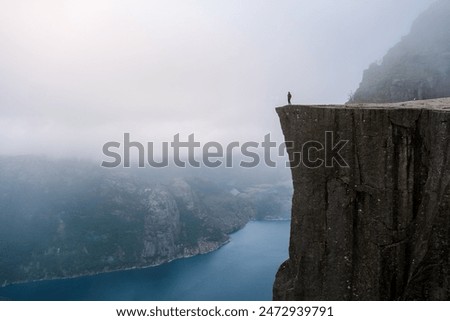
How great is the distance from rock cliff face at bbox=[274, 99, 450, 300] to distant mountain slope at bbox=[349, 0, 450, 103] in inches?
3673

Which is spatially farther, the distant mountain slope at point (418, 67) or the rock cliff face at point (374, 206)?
the distant mountain slope at point (418, 67)

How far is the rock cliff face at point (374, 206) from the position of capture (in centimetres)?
1477

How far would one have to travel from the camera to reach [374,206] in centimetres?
1567

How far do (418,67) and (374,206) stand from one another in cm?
14356

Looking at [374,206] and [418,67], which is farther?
[418,67]

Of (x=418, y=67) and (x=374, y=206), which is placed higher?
(x=418, y=67)

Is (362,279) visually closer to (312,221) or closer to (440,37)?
(312,221)

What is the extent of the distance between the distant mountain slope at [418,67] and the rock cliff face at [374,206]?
93.3 m

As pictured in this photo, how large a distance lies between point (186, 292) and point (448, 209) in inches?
7031

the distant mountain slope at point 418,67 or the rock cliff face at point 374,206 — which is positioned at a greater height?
the distant mountain slope at point 418,67

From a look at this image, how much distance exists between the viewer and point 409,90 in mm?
121000

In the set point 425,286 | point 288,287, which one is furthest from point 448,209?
point 288,287

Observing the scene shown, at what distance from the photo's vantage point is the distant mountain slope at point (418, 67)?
12128cm
